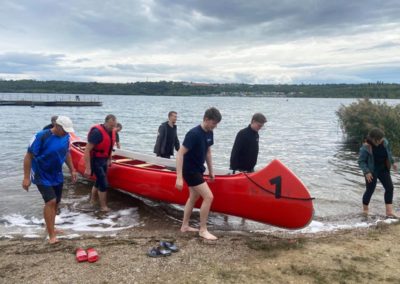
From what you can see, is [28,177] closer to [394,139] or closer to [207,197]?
[207,197]

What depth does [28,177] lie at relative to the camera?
461 centimetres

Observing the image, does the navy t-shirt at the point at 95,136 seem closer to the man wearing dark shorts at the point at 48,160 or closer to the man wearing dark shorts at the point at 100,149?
the man wearing dark shorts at the point at 100,149

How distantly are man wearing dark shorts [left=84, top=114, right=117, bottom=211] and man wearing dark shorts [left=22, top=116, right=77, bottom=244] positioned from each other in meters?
1.42

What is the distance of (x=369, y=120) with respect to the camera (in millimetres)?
16812

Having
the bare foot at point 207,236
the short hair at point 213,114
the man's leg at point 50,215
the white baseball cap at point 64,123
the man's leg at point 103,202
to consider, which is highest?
the short hair at point 213,114

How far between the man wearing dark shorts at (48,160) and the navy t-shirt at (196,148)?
1.47m

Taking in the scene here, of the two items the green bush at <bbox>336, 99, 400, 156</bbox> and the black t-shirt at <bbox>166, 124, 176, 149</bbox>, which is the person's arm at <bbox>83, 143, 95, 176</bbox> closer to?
the black t-shirt at <bbox>166, 124, 176, 149</bbox>

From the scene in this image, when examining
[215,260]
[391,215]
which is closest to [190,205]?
[215,260]

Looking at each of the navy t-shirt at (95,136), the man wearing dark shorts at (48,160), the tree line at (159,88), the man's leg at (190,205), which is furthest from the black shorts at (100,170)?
the tree line at (159,88)

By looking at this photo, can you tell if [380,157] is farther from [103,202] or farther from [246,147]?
[103,202]

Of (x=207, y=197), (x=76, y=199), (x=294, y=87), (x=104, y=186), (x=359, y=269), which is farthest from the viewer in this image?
(x=294, y=87)

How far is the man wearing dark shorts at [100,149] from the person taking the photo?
21.2ft

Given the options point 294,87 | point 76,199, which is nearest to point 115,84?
point 294,87

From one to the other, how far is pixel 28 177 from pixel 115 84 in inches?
4746
